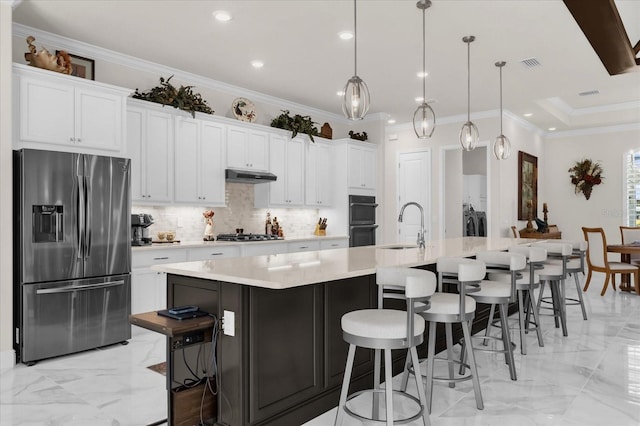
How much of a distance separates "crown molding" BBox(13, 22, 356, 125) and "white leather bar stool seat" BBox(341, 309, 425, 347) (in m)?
4.12

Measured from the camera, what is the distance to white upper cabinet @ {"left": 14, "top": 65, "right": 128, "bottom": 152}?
3754 mm

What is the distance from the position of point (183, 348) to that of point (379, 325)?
1.06 metres

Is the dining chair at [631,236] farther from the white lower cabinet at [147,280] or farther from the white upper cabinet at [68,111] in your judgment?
the white upper cabinet at [68,111]

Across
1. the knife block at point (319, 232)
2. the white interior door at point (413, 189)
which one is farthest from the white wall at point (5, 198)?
the white interior door at point (413, 189)

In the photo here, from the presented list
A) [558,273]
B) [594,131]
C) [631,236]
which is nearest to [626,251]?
[631,236]

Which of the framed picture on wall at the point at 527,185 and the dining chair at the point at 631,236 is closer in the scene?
the dining chair at the point at 631,236

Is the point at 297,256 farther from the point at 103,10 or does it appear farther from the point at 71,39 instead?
Answer: the point at 71,39

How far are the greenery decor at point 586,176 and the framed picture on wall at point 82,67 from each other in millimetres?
8941

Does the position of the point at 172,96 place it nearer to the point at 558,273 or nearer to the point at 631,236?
the point at 558,273

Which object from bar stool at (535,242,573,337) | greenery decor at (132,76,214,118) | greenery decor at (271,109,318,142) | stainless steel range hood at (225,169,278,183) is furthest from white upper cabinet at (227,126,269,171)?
bar stool at (535,242,573,337)

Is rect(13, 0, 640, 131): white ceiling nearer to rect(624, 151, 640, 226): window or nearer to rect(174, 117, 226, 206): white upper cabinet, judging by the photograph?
rect(174, 117, 226, 206): white upper cabinet

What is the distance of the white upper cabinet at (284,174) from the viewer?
6.25 m

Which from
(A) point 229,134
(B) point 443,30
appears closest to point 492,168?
(B) point 443,30

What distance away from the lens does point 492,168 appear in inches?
299
